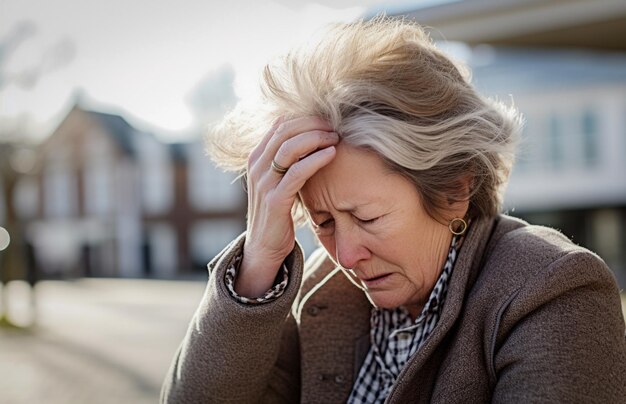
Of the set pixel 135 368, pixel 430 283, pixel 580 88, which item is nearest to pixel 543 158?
pixel 580 88

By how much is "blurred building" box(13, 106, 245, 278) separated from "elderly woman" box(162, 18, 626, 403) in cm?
2995

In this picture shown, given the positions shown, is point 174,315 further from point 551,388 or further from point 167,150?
point 167,150

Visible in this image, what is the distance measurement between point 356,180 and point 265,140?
26 cm

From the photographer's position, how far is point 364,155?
1.75 m

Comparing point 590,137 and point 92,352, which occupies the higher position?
point 92,352

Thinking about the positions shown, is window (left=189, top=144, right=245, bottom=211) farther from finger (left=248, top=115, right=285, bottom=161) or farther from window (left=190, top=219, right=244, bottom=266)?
finger (left=248, top=115, right=285, bottom=161)

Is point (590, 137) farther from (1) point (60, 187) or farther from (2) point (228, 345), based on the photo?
(2) point (228, 345)

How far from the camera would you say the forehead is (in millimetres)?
1737

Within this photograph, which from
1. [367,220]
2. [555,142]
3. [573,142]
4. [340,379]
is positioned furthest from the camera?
[555,142]

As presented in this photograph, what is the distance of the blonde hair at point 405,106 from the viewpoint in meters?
1.74

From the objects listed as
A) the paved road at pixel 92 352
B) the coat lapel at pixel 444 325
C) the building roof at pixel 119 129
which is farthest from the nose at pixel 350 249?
the building roof at pixel 119 129

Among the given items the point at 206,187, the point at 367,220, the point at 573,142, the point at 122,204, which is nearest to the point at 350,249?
the point at 367,220

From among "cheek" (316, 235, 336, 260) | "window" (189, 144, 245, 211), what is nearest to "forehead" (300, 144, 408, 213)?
"cheek" (316, 235, 336, 260)

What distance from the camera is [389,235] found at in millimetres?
1771
